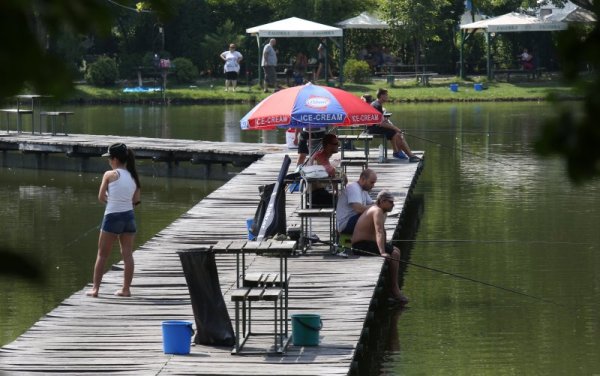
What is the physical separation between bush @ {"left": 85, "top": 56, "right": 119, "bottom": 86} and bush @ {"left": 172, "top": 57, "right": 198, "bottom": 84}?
2.11 metres

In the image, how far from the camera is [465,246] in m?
16.8

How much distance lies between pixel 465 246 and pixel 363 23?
2934 centimetres

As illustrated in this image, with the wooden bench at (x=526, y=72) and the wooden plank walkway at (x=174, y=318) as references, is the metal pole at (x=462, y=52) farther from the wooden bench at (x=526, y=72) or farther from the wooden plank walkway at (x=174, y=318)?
the wooden plank walkway at (x=174, y=318)

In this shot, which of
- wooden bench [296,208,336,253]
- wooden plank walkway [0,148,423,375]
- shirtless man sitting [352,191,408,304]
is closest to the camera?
wooden plank walkway [0,148,423,375]

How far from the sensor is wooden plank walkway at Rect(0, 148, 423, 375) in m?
8.27

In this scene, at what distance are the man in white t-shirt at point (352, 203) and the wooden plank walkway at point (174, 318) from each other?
0.34 metres

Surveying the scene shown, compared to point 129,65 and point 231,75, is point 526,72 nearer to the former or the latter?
point 231,75

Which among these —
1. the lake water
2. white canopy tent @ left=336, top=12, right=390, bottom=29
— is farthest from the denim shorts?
white canopy tent @ left=336, top=12, right=390, bottom=29

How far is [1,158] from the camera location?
92.4 feet

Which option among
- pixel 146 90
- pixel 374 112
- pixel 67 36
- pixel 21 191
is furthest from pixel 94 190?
pixel 67 36

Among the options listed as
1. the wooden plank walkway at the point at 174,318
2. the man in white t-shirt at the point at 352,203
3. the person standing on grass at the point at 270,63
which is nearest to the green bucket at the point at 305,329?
the wooden plank walkway at the point at 174,318

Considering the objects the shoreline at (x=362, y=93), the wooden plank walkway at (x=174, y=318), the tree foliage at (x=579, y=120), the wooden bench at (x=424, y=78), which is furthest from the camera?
the wooden bench at (x=424, y=78)

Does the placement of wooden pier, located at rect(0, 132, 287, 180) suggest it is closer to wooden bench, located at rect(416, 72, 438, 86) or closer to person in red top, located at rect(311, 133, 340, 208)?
person in red top, located at rect(311, 133, 340, 208)

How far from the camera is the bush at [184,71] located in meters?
45.6
